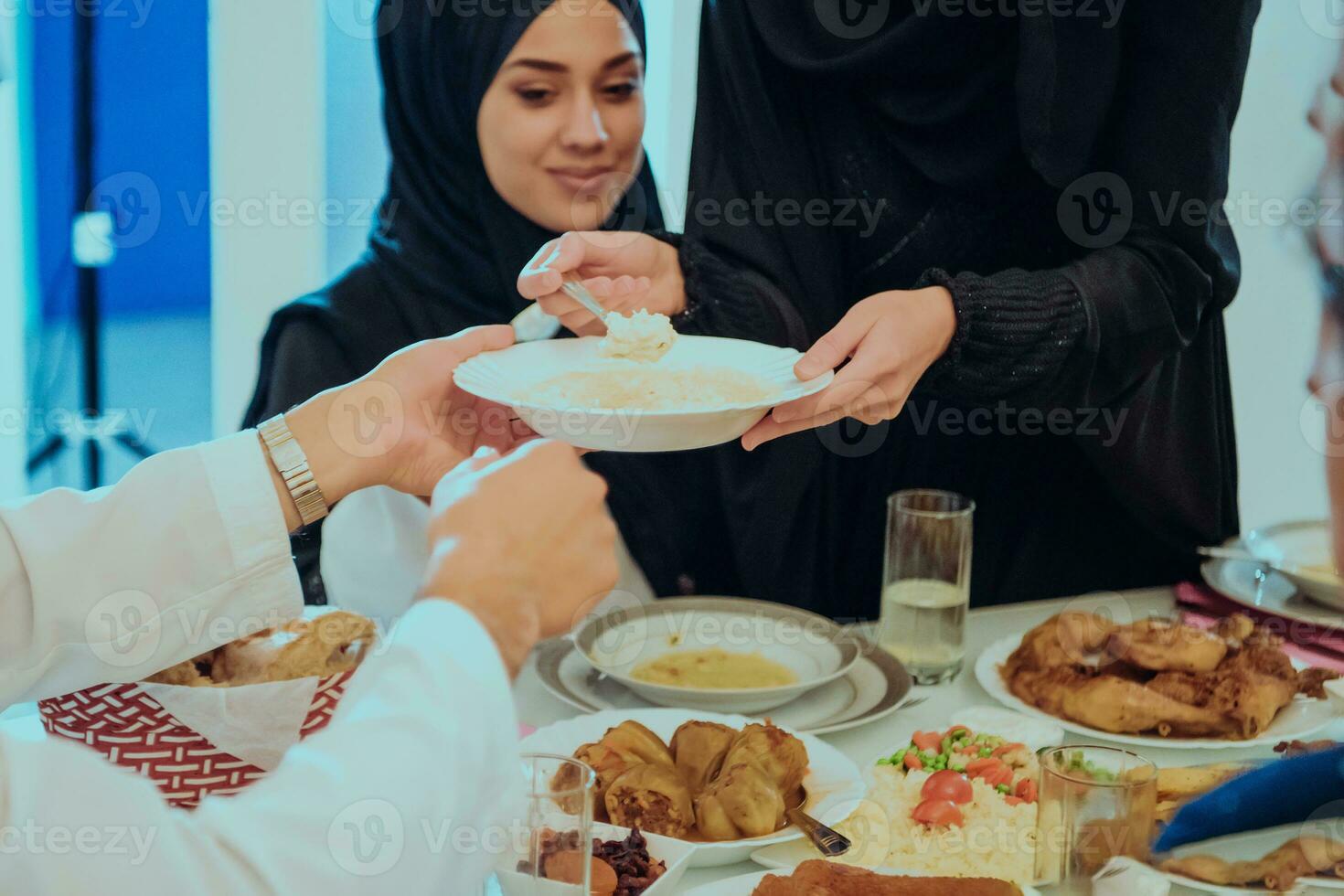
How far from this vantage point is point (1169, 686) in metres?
1.31

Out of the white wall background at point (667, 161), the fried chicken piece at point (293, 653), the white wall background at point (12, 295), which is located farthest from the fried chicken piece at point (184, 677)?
the white wall background at point (12, 295)

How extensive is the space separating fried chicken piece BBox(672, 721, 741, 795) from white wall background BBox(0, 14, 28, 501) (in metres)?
2.81

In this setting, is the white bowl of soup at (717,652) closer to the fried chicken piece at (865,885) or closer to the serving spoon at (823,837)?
the serving spoon at (823,837)

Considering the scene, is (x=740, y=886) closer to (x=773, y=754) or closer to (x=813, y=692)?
(x=773, y=754)

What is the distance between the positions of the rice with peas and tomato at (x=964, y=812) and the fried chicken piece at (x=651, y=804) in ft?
0.59

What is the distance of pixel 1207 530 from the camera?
6.08ft

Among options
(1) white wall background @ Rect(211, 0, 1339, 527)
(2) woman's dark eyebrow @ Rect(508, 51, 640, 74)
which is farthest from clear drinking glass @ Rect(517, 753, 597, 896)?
(1) white wall background @ Rect(211, 0, 1339, 527)

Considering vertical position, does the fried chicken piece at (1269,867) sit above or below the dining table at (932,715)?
above

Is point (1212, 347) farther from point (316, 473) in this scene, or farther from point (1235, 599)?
point (316, 473)

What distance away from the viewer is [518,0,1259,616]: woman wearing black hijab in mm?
1544

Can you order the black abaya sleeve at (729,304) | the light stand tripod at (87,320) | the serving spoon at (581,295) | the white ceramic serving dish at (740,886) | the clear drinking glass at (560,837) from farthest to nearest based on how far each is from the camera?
the light stand tripod at (87,320)
the black abaya sleeve at (729,304)
the serving spoon at (581,295)
the white ceramic serving dish at (740,886)
the clear drinking glass at (560,837)

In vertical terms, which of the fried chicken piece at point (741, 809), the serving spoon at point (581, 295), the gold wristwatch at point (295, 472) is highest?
the serving spoon at point (581, 295)

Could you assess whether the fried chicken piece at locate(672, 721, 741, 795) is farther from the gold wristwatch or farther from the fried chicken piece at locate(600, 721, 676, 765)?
the gold wristwatch

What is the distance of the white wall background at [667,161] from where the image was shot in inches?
110
